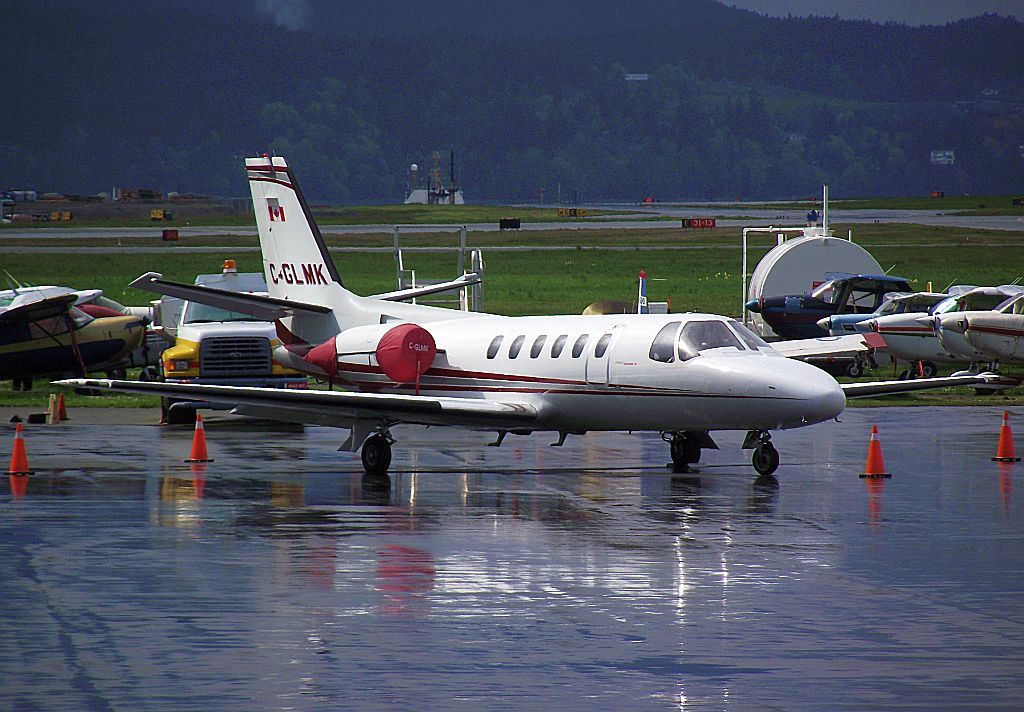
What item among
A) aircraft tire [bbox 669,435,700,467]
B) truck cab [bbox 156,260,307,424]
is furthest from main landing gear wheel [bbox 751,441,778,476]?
truck cab [bbox 156,260,307,424]

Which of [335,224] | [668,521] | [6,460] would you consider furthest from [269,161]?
[335,224]

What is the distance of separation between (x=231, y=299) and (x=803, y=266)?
25059 mm

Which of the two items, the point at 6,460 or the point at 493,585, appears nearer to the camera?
the point at 493,585

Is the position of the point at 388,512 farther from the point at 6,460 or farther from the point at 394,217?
the point at 394,217

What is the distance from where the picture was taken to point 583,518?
56.5ft

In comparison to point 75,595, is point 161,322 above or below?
above

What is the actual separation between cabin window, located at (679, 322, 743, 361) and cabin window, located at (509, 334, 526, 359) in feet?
7.76

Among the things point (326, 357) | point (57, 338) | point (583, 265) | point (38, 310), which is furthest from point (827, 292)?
→ point (583, 265)

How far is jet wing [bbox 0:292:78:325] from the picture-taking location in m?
31.7

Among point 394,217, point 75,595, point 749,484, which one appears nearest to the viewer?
point 75,595

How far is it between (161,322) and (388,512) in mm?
20856

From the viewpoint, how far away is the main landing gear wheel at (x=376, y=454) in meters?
21.2

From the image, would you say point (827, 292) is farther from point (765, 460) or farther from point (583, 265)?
point (583, 265)

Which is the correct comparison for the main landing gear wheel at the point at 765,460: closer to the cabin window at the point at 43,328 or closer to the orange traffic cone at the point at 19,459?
the orange traffic cone at the point at 19,459
